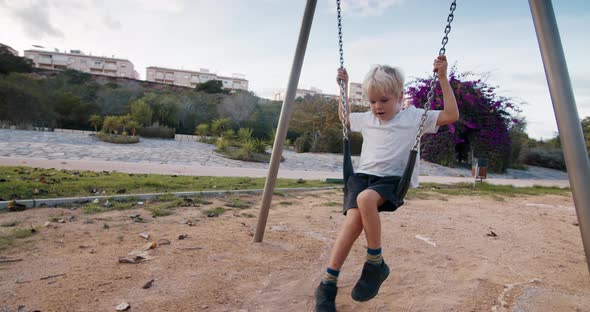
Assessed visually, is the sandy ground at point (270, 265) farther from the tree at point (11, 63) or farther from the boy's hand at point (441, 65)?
the tree at point (11, 63)

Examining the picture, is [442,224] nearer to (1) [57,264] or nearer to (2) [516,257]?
(2) [516,257]

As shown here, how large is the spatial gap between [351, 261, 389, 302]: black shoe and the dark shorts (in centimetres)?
32

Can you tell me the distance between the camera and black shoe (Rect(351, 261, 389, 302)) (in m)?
1.90

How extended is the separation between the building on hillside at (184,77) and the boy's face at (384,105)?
6258 centimetres

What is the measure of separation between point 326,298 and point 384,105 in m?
1.13

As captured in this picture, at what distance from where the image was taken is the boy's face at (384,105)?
222 cm

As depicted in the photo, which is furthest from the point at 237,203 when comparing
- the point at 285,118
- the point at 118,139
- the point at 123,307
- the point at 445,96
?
the point at 118,139

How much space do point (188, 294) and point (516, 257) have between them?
2.65 m

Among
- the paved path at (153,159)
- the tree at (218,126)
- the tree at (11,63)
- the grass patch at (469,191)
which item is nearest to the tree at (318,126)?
the paved path at (153,159)

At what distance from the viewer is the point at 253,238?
3.23 meters

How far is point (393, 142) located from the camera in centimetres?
223

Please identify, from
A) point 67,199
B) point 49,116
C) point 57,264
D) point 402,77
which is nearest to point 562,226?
point 402,77

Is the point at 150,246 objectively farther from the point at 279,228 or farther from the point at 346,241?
the point at 346,241

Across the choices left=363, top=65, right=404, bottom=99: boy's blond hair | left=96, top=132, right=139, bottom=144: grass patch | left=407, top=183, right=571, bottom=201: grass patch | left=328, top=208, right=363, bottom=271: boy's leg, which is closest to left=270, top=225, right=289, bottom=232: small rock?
left=328, top=208, right=363, bottom=271: boy's leg
